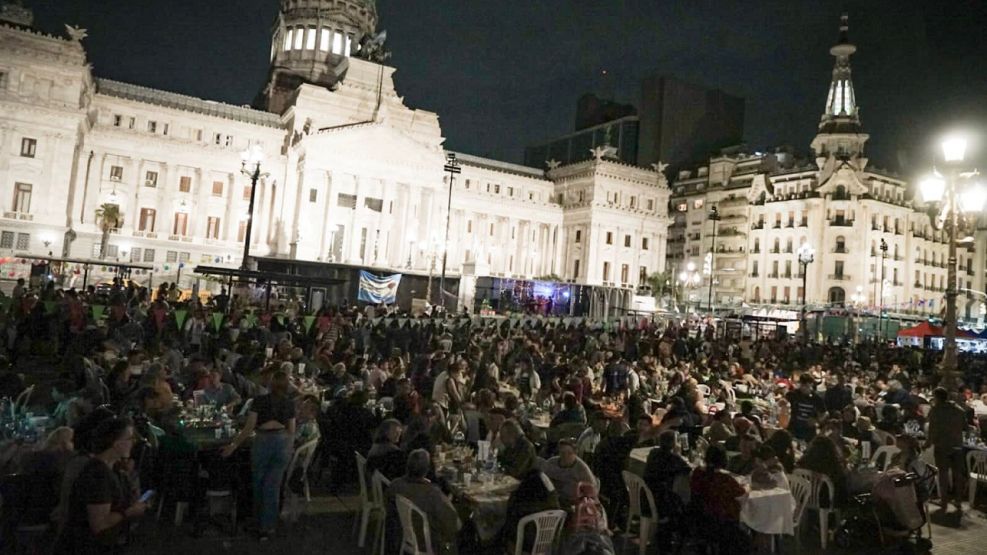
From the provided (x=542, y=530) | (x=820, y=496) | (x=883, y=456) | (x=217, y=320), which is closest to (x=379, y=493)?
(x=542, y=530)

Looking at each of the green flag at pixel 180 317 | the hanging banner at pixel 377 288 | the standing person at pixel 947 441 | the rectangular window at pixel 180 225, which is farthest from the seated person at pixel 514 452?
the rectangular window at pixel 180 225

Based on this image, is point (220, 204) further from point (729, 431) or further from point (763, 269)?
point (763, 269)

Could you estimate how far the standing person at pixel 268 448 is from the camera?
6.78 metres

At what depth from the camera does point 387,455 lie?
21.5 feet

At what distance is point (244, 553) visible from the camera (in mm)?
6488

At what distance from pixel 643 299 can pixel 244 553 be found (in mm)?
48733

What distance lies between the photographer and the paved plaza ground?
654 cm

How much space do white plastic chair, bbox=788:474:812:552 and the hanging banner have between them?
96.6ft

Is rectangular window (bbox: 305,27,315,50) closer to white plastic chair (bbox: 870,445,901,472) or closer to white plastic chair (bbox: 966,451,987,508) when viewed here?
white plastic chair (bbox: 870,445,901,472)

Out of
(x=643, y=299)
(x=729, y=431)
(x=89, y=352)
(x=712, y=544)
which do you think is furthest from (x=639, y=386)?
(x=643, y=299)

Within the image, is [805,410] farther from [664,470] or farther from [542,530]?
[542,530]

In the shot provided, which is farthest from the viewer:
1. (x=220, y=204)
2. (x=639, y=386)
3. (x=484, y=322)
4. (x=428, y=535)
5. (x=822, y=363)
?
(x=220, y=204)

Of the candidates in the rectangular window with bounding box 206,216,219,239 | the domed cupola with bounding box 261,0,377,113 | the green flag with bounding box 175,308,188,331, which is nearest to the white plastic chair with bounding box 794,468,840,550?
the green flag with bounding box 175,308,188,331

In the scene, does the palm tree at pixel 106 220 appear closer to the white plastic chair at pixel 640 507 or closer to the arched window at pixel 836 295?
the white plastic chair at pixel 640 507
